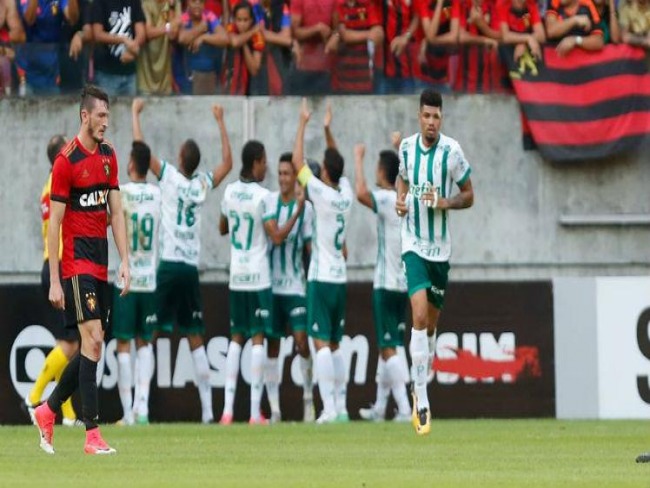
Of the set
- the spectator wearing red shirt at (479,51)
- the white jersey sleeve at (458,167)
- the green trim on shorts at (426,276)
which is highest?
the spectator wearing red shirt at (479,51)

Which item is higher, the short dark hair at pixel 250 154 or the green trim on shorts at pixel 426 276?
the short dark hair at pixel 250 154

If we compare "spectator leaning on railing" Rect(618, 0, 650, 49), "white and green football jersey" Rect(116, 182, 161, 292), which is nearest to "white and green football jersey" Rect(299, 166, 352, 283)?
"white and green football jersey" Rect(116, 182, 161, 292)

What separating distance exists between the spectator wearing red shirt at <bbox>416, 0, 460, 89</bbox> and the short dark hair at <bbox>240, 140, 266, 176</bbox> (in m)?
2.54

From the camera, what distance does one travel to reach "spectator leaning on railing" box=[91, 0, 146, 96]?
20891mm

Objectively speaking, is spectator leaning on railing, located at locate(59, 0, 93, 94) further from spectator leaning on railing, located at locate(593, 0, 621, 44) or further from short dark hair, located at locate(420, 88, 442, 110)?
short dark hair, located at locate(420, 88, 442, 110)

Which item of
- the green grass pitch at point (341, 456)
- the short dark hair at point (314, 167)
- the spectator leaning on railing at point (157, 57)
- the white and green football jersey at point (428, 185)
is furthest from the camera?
the spectator leaning on railing at point (157, 57)

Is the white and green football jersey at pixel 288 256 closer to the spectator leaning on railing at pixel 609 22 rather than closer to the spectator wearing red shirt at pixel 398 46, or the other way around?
the spectator wearing red shirt at pixel 398 46

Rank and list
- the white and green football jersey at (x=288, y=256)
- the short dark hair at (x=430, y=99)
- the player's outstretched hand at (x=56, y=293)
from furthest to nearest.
Result: the white and green football jersey at (x=288, y=256)
the short dark hair at (x=430, y=99)
the player's outstretched hand at (x=56, y=293)

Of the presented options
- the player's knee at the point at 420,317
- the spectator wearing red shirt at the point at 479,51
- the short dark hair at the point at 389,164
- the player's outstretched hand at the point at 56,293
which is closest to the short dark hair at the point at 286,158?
the short dark hair at the point at 389,164

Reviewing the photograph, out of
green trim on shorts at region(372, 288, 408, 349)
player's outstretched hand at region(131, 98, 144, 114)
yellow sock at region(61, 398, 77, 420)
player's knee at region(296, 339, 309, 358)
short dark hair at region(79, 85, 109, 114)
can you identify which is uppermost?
player's outstretched hand at region(131, 98, 144, 114)

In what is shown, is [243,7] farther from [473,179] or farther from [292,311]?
[292,311]

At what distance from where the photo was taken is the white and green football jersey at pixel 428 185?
1605 cm

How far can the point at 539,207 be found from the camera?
21.2 meters

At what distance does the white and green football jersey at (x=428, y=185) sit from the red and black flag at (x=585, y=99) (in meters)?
4.99
